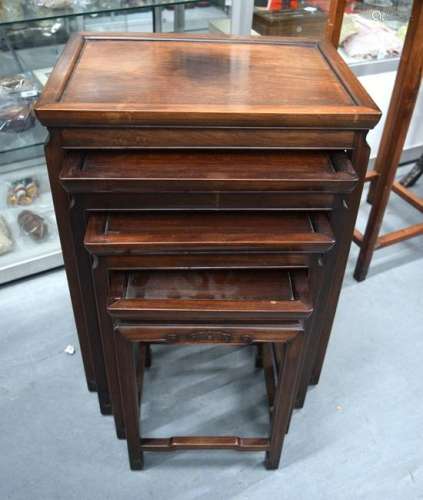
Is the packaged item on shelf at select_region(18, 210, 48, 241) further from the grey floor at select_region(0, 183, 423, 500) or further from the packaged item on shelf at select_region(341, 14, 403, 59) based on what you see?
the packaged item on shelf at select_region(341, 14, 403, 59)

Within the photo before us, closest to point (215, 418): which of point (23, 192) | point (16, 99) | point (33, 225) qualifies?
point (33, 225)

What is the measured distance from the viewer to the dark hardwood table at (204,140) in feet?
2.53

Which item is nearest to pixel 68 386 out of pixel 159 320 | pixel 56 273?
pixel 56 273

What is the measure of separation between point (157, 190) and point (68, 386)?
0.75m

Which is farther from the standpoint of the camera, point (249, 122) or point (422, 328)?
point (422, 328)

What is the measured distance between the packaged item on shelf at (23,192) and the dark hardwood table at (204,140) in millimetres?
856

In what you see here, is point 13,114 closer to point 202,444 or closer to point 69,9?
point 69,9

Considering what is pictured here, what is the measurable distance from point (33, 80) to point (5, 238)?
514mm

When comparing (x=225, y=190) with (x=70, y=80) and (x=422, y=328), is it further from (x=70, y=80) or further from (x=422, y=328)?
(x=422, y=328)

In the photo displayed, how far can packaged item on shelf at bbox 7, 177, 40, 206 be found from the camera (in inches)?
67.5

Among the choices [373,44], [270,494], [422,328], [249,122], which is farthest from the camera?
[373,44]

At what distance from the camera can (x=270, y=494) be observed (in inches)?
43.5

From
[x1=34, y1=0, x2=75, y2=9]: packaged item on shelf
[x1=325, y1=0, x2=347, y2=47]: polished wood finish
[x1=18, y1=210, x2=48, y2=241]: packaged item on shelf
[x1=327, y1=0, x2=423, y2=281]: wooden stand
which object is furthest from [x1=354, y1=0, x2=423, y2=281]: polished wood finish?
[x1=18, y1=210, x2=48, y2=241]: packaged item on shelf

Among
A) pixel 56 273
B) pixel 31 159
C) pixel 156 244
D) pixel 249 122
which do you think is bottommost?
pixel 56 273
